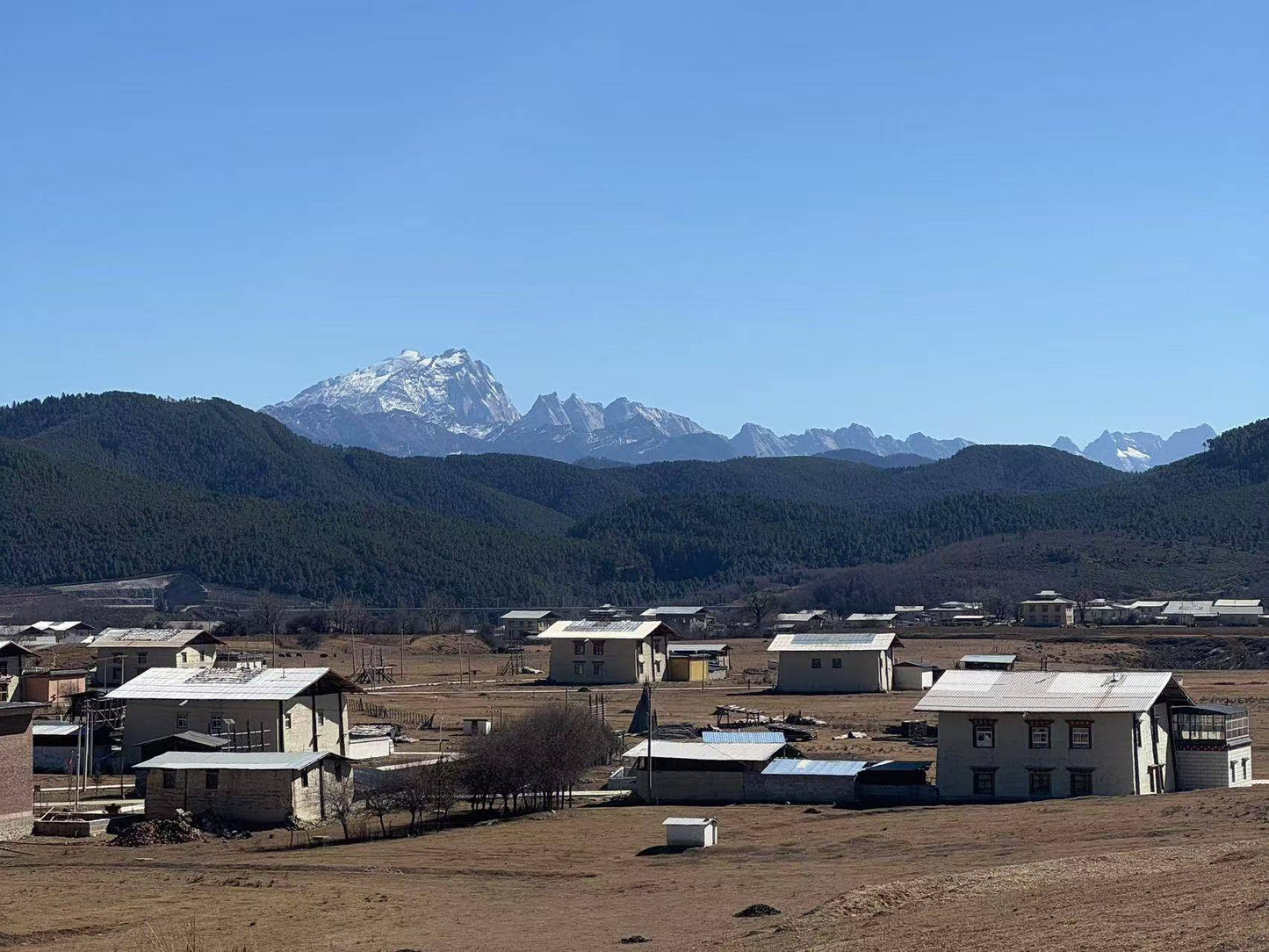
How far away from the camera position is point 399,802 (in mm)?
47656

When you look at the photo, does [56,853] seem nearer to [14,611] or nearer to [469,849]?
[469,849]

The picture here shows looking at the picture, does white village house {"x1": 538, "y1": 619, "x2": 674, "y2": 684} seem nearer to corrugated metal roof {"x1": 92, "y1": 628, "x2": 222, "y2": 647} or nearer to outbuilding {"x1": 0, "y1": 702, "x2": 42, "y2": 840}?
corrugated metal roof {"x1": 92, "y1": 628, "x2": 222, "y2": 647}

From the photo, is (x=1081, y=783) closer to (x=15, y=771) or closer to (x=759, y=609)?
(x=15, y=771)

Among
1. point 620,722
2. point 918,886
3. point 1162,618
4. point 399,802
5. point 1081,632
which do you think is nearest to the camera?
point 918,886

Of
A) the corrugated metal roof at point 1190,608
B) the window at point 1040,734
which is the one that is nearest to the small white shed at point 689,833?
the window at point 1040,734

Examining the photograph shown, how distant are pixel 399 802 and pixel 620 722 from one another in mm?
25587

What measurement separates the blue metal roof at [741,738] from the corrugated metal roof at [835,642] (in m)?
31.9

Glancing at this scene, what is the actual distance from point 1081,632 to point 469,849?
335 feet

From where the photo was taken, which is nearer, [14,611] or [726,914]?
[726,914]

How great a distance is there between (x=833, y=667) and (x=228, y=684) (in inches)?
1529

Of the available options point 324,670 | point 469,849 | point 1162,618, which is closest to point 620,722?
point 324,670

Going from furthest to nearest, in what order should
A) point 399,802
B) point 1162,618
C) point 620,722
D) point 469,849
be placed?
point 1162,618 → point 620,722 → point 399,802 → point 469,849

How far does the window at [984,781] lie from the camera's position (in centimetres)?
Answer: 4975

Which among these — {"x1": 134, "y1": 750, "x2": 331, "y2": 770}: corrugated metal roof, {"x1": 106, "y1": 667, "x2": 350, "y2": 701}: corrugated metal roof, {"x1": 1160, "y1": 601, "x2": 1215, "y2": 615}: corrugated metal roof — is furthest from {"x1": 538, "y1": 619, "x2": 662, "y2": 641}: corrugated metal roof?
{"x1": 1160, "y1": 601, "x2": 1215, "y2": 615}: corrugated metal roof
